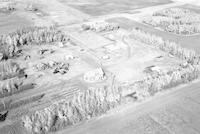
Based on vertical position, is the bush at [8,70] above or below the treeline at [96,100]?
above

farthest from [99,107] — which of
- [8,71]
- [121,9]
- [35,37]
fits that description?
[121,9]

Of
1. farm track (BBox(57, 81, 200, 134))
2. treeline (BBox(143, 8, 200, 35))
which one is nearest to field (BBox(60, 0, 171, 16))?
treeline (BBox(143, 8, 200, 35))

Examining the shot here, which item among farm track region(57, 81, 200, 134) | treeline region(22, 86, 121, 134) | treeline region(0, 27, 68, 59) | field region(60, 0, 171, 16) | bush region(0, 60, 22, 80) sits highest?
field region(60, 0, 171, 16)

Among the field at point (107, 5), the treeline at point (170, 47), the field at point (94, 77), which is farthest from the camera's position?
the field at point (107, 5)

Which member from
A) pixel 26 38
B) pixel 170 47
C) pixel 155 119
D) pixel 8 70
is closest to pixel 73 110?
pixel 155 119

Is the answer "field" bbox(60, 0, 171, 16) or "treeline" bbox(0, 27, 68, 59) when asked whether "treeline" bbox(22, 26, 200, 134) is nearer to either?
"treeline" bbox(0, 27, 68, 59)

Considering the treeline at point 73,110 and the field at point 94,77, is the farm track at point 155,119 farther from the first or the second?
the treeline at point 73,110

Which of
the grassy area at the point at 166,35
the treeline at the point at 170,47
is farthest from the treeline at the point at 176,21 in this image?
the treeline at the point at 170,47
